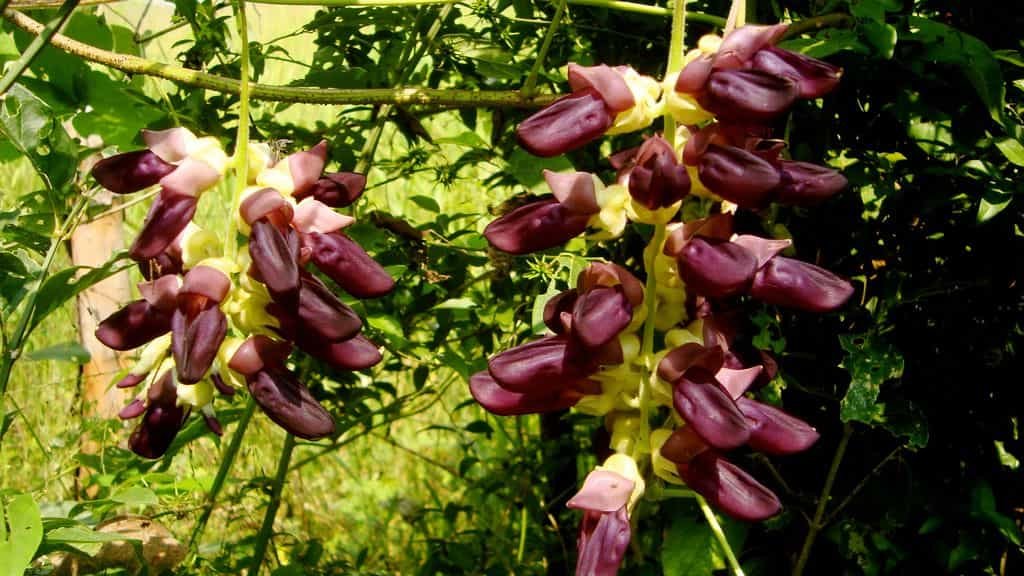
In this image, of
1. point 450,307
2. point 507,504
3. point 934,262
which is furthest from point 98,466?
point 934,262

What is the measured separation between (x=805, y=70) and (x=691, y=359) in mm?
247

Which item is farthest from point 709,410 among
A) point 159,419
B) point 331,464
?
point 331,464

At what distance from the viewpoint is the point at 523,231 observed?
0.97 metres

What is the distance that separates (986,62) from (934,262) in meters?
0.48

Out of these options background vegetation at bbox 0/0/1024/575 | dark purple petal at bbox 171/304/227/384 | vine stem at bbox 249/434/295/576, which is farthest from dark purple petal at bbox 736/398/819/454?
vine stem at bbox 249/434/295/576

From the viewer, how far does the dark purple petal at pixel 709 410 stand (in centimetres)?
89

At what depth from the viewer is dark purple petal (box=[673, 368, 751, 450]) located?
2.93 feet

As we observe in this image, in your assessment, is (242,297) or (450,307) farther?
(450,307)

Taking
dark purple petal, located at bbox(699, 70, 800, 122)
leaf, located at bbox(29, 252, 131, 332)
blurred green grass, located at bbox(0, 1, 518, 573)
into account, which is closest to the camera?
dark purple petal, located at bbox(699, 70, 800, 122)

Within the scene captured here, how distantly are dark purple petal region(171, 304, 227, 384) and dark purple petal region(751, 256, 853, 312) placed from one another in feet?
1.41

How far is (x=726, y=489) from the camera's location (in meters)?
0.95

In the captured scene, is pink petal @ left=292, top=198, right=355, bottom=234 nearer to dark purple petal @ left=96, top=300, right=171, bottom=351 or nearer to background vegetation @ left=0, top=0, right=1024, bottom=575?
dark purple petal @ left=96, top=300, right=171, bottom=351

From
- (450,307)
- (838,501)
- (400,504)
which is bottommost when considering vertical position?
(400,504)

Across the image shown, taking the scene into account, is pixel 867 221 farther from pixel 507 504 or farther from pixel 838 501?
pixel 507 504
